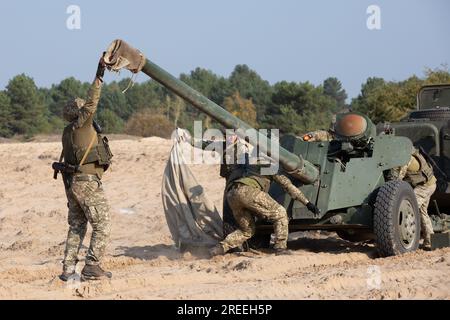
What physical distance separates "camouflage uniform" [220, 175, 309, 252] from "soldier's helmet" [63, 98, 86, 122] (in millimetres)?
2227

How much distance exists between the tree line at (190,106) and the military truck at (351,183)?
12530 millimetres

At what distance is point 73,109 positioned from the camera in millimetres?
8219

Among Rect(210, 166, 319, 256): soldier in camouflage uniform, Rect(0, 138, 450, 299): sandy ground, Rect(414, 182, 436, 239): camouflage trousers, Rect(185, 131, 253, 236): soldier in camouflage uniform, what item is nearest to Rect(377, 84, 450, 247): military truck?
Rect(414, 182, 436, 239): camouflage trousers

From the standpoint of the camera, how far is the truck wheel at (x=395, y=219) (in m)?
9.52

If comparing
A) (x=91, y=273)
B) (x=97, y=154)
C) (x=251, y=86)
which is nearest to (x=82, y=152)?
(x=97, y=154)

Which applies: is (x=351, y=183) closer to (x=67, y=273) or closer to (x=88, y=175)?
(x=88, y=175)

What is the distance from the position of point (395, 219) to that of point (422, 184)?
126cm

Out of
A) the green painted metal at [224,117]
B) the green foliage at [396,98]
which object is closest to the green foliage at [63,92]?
the green foliage at [396,98]

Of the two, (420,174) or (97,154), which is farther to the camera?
(420,174)

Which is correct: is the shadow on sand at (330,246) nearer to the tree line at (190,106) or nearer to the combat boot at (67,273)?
the combat boot at (67,273)

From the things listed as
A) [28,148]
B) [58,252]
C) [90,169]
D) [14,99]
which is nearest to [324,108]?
[14,99]

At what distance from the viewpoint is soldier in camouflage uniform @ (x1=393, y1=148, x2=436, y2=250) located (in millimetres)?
10547
